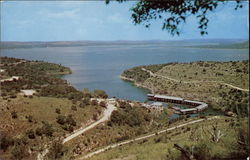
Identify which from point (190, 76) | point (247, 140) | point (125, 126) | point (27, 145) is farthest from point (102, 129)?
point (190, 76)

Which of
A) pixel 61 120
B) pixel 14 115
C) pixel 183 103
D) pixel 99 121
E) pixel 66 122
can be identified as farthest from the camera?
pixel 183 103

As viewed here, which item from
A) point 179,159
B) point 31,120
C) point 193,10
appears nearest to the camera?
point 193,10

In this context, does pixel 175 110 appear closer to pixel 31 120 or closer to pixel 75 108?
pixel 75 108

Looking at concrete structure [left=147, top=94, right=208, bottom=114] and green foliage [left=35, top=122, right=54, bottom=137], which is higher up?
green foliage [left=35, top=122, right=54, bottom=137]

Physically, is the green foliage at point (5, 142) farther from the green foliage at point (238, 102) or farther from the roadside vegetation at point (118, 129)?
the green foliage at point (238, 102)

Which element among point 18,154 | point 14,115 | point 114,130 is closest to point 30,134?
point 14,115

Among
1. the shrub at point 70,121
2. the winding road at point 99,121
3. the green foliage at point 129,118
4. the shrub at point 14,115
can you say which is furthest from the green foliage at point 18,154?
the green foliage at point 129,118

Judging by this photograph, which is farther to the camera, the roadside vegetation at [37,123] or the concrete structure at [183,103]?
the concrete structure at [183,103]

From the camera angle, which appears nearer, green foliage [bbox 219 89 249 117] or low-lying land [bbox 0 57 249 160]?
green foliage [bbox 219 89 249 117]

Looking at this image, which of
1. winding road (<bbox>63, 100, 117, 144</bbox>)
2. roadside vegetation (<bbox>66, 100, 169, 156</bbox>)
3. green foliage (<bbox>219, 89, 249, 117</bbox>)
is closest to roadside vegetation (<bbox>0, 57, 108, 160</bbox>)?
winding road (<bbox>63, 100, 117, 144</bbox>)

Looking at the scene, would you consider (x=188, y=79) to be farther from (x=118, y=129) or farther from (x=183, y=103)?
(x=118, y=129)

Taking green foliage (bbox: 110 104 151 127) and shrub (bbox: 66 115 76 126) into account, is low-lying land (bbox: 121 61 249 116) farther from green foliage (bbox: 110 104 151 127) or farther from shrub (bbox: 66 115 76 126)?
shrub (bbox: 66 115 76 126)
